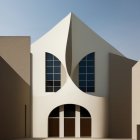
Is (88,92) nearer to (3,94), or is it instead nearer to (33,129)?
(33,129)

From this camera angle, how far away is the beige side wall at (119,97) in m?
25.8

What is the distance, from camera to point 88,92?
2639 cm

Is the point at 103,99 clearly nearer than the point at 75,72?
Yes

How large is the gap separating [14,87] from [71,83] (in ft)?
19.1

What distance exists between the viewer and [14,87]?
20.7 meters

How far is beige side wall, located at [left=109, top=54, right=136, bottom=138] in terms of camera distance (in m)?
25.8

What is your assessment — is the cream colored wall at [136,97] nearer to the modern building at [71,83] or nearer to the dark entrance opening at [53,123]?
the modern building at [71,83]

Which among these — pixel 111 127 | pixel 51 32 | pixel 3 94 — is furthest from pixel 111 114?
pixel 3 94

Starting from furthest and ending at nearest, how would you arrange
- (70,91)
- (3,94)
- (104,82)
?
(104,82) → (70,91) → (3,94)

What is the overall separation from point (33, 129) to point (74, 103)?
14.5 ft

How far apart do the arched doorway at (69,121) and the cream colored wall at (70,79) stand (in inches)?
29.0

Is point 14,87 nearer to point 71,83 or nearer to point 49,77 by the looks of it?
point 71,83

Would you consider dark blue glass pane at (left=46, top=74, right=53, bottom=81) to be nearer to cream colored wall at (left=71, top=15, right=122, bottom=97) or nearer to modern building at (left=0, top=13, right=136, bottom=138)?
modern building at (left=0, top=13, right=136, bottom=138)

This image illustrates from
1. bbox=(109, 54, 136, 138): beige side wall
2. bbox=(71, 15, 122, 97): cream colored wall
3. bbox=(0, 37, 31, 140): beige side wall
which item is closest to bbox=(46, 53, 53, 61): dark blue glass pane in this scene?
bbox=(0, 37, 31, 140): beige side wall
